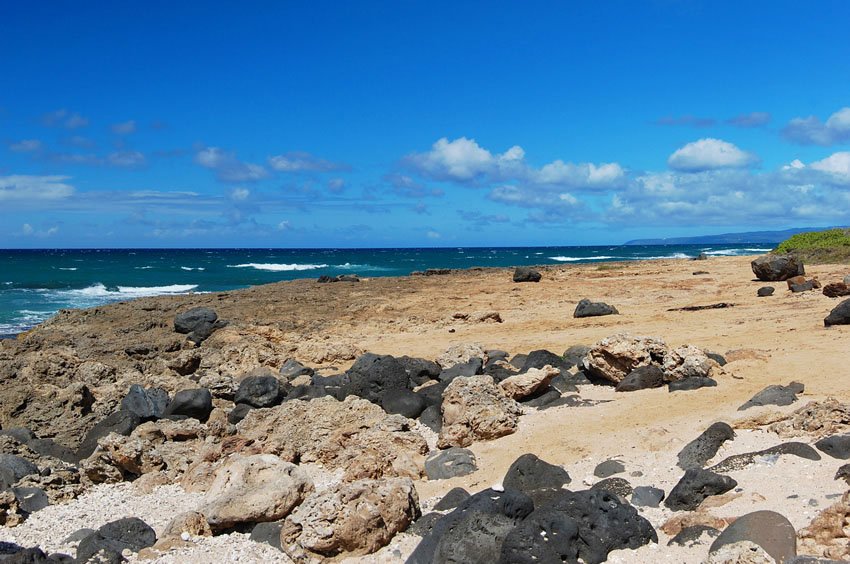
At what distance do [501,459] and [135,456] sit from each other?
4514mm

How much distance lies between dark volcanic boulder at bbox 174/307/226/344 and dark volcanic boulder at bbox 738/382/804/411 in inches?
477

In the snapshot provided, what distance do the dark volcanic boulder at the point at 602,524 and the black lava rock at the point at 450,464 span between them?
2.31 m

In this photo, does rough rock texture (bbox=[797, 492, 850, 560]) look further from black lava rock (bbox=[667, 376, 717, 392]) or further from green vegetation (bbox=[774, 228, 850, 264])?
green vegetation (bbox=[774, 228, 850, 264])

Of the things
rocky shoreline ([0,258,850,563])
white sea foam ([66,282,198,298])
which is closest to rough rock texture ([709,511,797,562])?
rocky shoreline ([0,258,850,563])

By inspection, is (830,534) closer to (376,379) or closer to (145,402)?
(376,379)

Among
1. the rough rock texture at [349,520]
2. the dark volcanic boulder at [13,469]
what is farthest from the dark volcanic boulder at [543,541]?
the dark volcanic boulder at [13,469]

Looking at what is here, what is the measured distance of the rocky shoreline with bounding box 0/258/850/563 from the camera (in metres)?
5.73

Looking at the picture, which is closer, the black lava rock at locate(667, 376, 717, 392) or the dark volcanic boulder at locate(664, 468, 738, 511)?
the dark volcanic boulder at locate(664, 468, 738, 511)

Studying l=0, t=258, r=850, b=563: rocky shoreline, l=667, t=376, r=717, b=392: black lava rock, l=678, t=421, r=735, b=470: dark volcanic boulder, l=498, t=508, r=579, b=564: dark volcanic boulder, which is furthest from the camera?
l=667, t=376, r=717, b=392: black lava rock

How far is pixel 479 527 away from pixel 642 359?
5613 mm

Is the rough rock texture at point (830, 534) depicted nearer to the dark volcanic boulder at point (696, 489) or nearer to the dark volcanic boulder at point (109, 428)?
the dark volcanic boulder at point (696, 489)

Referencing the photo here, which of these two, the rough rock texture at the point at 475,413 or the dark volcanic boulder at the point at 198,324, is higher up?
the dark volcanic boulder at the point at 198,324

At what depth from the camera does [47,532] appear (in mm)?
7516

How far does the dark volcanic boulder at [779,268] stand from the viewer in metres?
21.7
